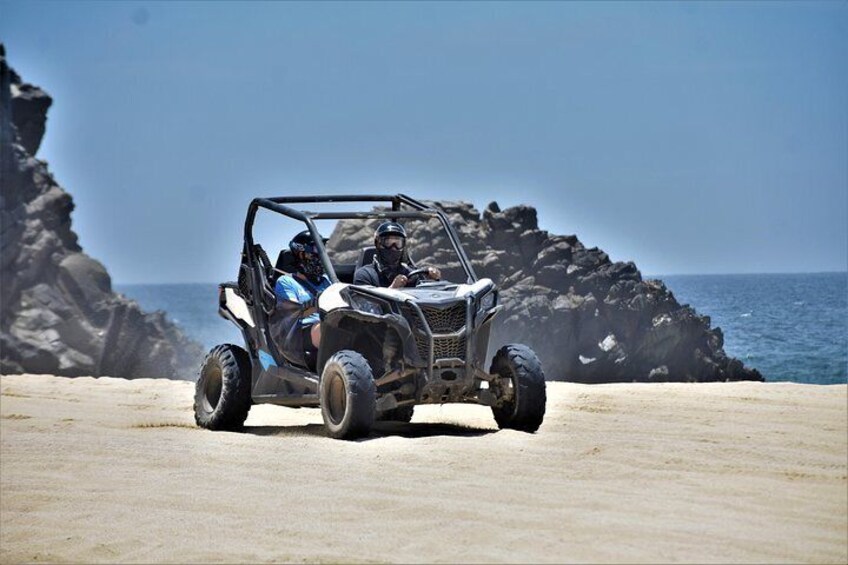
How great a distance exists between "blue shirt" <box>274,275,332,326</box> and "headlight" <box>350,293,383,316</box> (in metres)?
0.80

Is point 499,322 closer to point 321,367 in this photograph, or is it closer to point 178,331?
point 178,331

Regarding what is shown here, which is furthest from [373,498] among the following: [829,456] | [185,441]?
[185,441]

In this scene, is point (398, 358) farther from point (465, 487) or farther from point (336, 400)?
point (465, 487)

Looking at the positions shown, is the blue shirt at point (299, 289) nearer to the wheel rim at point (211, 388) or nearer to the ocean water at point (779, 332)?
the wheel rim at point (211, 388)

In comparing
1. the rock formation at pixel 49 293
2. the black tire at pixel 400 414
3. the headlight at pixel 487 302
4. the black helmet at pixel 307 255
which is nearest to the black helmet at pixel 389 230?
the black helmet at pixel 307 255

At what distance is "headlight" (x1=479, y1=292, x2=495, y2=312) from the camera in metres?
10.6

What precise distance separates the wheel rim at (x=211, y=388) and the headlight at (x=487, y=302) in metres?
2.72

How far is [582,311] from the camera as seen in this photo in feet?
126

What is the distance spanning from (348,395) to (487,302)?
1.47 m

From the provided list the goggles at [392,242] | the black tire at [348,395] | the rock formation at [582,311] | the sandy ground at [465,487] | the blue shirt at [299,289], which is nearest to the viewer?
the sandy ground at [465,487]

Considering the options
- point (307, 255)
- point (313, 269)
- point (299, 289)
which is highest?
point (307, 255)

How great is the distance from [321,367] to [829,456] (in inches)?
161

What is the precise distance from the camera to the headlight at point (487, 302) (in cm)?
1063

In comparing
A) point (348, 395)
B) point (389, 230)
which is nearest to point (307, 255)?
point (389, 230)
